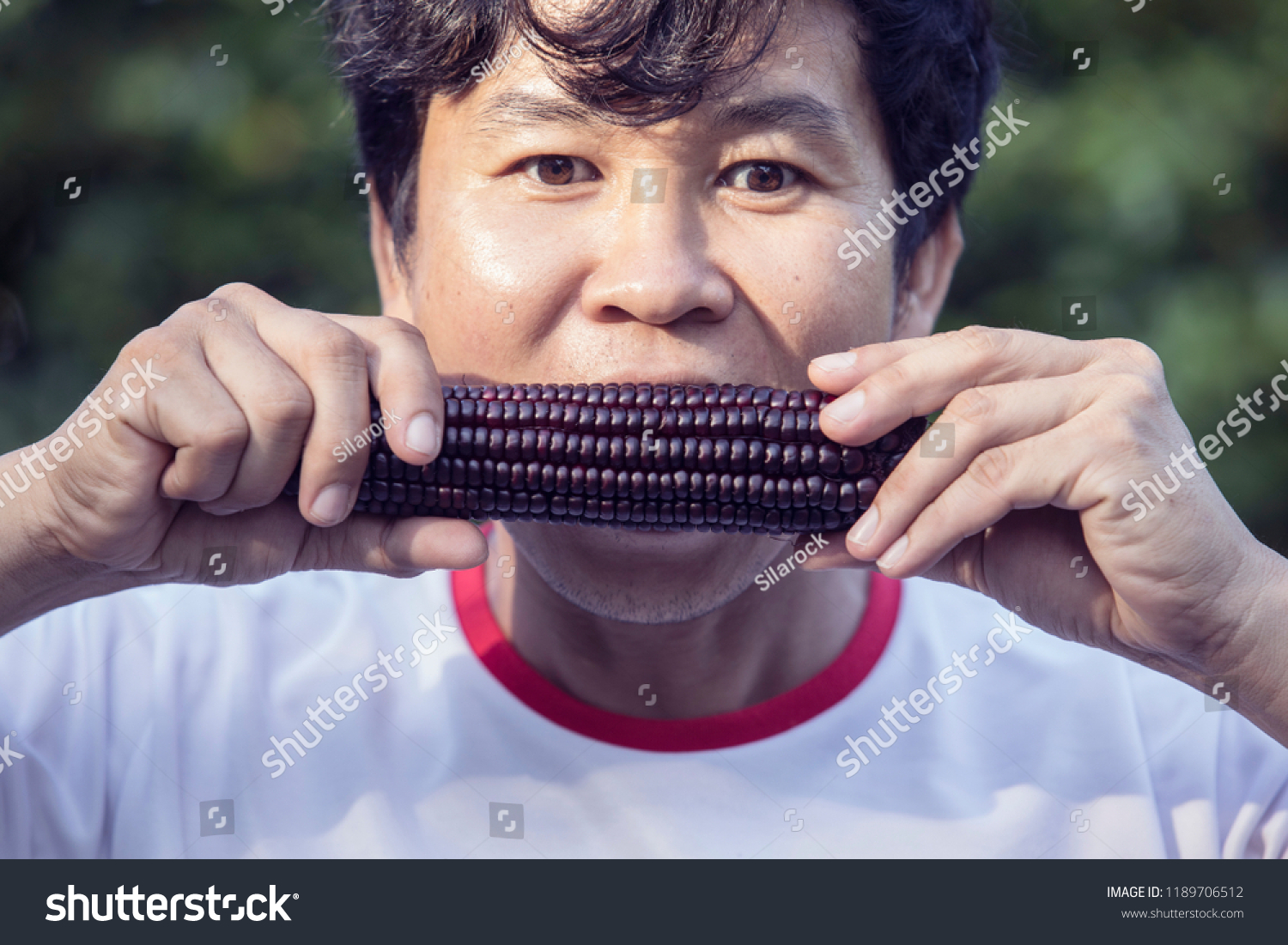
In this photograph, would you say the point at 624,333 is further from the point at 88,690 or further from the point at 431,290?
the point at 88,690

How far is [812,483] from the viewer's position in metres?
2.22

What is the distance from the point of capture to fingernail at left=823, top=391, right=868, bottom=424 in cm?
215

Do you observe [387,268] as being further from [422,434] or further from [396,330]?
[422,434]

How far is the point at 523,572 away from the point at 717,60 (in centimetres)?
151

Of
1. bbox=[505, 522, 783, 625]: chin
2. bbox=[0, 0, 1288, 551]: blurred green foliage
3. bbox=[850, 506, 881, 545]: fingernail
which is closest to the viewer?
bbox=[850, 506, 881, 545]: fingernail

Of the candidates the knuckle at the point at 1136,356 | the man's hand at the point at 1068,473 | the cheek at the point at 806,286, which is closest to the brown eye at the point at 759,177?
the cheek at the point at 806,286

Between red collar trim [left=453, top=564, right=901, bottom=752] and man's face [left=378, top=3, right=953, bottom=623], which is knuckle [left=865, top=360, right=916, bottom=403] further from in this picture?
red collar trim [left=453, top=564, right=901, bottom=752]

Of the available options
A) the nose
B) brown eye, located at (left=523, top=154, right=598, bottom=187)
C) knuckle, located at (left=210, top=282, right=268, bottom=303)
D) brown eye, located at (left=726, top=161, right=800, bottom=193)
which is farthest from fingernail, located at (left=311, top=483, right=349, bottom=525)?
brown eye, located at (left=726, top=161, right=800, bottom=193)

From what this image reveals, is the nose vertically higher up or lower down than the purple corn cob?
higher up

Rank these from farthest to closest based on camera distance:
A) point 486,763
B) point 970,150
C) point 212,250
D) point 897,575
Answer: point 212,250 < point 970,150 < point 486,763 < point 897,575

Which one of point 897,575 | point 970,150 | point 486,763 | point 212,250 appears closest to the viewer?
point 897,575

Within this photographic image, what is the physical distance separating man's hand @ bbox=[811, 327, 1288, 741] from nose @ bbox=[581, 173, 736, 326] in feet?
1.09

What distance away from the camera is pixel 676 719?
9.91 feet

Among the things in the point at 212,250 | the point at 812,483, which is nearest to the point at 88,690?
the point at 812,483
